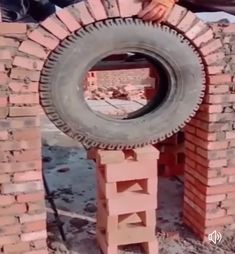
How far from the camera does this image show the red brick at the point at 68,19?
288 cm

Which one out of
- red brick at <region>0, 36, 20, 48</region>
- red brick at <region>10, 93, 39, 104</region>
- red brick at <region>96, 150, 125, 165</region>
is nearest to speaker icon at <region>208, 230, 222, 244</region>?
red brick at <region>96, 150, 125, 165</region>

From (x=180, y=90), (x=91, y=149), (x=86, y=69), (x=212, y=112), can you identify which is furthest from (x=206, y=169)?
(x=86, y=69)

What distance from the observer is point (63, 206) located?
4223 millimetres

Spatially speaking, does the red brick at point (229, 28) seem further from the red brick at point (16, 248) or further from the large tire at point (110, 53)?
the red brick at point (16, 248)

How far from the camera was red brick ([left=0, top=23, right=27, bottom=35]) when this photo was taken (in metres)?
2.79

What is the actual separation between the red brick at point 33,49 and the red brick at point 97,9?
15.5 inches

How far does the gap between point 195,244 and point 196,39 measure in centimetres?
157

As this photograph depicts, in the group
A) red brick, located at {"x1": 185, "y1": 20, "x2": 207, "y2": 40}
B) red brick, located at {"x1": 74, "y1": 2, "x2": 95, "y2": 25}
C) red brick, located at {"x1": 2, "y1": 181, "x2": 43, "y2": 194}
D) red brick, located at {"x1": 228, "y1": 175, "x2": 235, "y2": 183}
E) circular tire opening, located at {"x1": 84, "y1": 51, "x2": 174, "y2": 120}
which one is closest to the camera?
red brick, located at {"x1": 74, "y1": 2, "x2": 95, "y2": 25}

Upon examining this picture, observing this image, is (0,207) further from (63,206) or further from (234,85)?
(234,85)

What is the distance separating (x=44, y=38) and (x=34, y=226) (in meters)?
1.29

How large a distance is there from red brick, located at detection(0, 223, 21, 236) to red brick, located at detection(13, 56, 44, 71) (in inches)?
42.5

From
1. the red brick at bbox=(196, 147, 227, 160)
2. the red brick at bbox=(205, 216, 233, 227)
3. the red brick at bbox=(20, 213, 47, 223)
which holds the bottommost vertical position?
the red brick at bbox=(205, 216, 233, 227)

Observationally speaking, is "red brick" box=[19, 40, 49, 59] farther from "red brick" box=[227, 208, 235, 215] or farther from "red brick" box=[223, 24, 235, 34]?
"red brick" box=[227, 208, 235, 215]

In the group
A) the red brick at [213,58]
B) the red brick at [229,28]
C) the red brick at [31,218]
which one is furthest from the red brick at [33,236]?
the red brick at [229,28]
